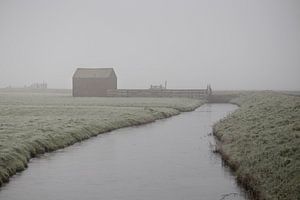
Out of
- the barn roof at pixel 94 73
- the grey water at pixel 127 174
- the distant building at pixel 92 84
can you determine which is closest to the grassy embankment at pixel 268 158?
the grey water at pixel 127 174

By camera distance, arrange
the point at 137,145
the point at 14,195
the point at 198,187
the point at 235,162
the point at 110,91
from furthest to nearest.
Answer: the point at 110,91, the point at 137,145, the point at 235,162, the point at 198,187, the point at 14,195

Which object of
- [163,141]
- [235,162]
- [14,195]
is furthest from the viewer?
[163,141]

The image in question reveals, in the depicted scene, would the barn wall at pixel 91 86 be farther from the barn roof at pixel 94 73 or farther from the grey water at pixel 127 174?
the grey water at pixel 127 174

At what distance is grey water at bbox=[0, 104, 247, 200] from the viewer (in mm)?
18906

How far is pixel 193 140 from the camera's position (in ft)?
116

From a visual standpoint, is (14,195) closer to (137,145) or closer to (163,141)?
(137,145)

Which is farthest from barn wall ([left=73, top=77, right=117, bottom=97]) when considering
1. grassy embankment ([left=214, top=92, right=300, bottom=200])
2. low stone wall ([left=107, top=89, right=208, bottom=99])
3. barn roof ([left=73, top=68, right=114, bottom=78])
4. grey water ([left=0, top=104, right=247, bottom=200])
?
grassy embankment ([left=214, top=92, right=300, bottom=200])

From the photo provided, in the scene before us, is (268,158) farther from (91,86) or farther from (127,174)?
(91,86)

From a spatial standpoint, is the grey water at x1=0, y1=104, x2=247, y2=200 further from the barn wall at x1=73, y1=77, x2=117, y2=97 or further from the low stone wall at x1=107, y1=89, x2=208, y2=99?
the barn wall at x1=73, y1=77, x2=117, y2=97

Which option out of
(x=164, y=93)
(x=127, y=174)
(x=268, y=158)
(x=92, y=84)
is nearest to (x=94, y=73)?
(x=92, y=84)

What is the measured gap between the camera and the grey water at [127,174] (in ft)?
62.0

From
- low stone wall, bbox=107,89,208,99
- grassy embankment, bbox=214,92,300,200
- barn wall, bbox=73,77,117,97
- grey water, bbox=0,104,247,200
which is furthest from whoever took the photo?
barn wall, bbox=73,77,117,97

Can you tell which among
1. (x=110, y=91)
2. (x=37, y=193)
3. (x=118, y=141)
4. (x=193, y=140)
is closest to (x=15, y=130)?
(x=118, y=141)

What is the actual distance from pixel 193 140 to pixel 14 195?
62.1ft
